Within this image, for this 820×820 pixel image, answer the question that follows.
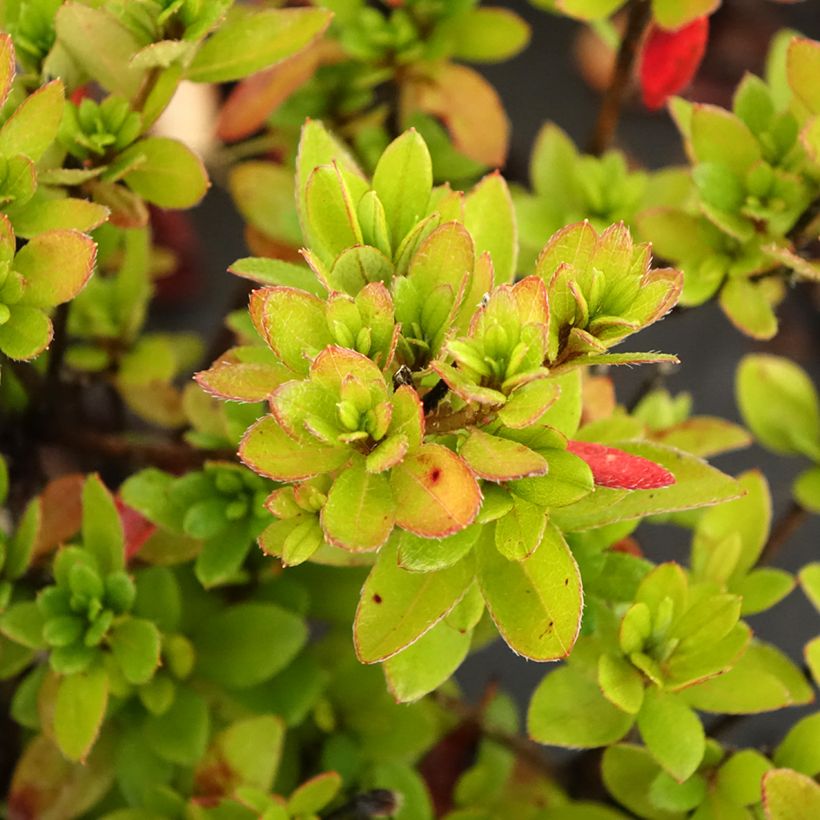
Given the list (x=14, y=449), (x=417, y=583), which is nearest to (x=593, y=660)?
(x=417, y=583)

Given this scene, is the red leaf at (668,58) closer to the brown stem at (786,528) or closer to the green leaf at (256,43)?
the green leaf at (256,43)

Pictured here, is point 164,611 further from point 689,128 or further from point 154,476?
point 689,128

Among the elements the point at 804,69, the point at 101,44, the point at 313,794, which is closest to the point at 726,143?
the point at 804,69

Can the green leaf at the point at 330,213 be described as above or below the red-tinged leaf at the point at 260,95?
above

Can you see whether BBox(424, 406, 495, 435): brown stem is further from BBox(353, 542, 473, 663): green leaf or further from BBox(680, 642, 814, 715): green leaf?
BBox(680, 642, 814, 715): green leaf

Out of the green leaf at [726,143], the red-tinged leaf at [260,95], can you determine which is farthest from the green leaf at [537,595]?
the red-tinged leaf at [260,95]

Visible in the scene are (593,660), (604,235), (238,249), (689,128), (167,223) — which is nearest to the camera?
(604,235)

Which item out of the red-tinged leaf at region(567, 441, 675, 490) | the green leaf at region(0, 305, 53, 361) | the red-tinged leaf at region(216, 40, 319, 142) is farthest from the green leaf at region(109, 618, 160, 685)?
the red-tinged leaf at region(216, 40, 319, 142)
